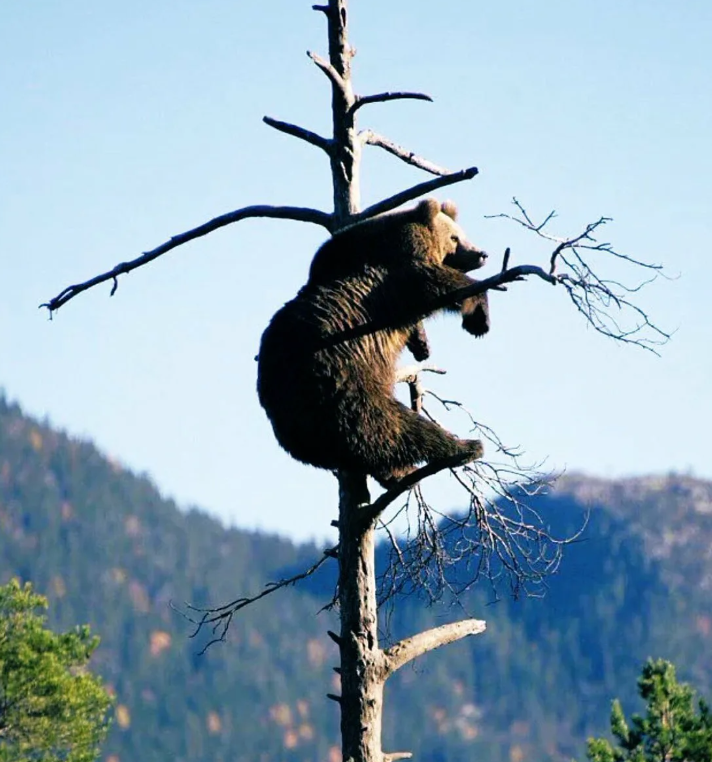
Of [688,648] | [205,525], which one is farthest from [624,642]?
[205,525]

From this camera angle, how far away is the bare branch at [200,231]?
9672mm

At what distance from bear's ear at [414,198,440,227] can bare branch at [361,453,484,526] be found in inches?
61.8

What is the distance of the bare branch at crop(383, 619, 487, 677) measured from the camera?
29.8 feet

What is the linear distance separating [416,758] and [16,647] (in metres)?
90.2

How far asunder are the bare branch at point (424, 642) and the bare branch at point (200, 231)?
2359mm

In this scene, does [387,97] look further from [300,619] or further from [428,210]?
[300,619]

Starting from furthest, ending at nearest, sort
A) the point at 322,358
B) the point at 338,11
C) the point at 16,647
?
the point at 16,647
the point at 338,11
the point at 322,358

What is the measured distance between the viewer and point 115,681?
349 ft

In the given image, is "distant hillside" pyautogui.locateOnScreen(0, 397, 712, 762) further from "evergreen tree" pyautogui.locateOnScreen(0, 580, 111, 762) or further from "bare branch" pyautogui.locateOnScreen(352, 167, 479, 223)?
"bare branch" pyautogui.locateOnScreen(352, 167, 479, 223)

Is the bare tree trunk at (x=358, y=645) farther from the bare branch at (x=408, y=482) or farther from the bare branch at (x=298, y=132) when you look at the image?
the bare branch at (x=298, y=132)

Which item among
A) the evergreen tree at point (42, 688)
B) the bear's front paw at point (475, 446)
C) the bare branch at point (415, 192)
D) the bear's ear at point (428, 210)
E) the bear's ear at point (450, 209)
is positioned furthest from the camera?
the evergreen tree at point (42, 688)

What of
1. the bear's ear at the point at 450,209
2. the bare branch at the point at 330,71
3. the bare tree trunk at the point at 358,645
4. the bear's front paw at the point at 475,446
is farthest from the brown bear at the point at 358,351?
the bare branch at the point at 330,71

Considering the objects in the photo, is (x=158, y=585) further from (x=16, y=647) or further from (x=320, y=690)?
(x=16, y=647)

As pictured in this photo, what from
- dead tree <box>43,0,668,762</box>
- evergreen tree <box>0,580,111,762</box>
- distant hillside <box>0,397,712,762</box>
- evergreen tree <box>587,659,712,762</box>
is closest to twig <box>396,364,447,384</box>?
dead tree <box>43,0,668,762</box>
